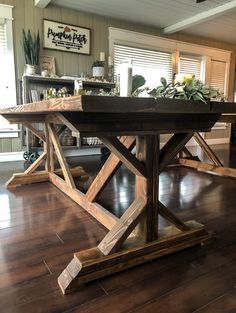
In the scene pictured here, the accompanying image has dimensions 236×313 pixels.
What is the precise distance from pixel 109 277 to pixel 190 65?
5178 millimetres

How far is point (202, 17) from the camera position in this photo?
158 inches

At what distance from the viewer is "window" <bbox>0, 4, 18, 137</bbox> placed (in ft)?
11.2

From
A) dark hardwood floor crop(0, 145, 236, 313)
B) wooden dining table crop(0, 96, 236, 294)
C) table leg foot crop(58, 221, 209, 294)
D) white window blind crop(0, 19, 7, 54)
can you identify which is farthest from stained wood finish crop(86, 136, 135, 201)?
white window blind crop(0, 19, 7, 54)

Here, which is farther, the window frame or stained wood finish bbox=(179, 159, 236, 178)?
the window frame

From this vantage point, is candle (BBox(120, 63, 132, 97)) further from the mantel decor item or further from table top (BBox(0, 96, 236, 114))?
the mantel decor item

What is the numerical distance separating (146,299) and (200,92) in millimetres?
823

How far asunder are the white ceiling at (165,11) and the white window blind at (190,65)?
2.24 ft

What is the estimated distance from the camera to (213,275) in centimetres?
105

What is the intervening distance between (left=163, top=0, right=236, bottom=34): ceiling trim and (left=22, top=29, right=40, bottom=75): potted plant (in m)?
2.46

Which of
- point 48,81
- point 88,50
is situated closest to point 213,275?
point 48,81

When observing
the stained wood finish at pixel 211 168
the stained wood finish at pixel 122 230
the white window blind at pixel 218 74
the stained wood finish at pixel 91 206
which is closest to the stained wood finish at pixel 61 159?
the stained wood finish at pixel 91 206

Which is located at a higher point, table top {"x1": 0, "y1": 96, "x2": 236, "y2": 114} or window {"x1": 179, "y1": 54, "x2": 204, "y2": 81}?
window {"x1": 179, "y1": 54, "x2": 204, "y2": 81}

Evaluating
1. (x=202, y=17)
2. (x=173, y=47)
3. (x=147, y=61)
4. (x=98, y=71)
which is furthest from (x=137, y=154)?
(x=173, y=47)

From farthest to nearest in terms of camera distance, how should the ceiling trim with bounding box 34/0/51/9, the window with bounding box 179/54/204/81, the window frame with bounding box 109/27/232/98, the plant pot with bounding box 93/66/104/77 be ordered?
1. the window with bounding box 179/54/204/81
2. the window frame with bounding box 109/27/232/98
3. the plant pot with bounding box 93/66/104/77
4. the ceiling trim with bounding box 34/0/51/9
